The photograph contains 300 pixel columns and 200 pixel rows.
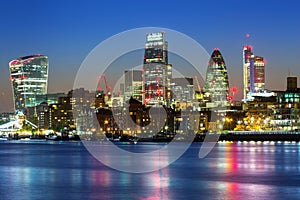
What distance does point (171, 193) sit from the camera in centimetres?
2831

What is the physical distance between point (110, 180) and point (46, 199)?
26.7ft

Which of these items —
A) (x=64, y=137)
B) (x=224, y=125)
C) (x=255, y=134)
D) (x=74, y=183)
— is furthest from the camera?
(x=64, y=137)

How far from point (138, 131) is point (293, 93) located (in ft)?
137

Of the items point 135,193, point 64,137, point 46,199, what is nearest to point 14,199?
point 46,199

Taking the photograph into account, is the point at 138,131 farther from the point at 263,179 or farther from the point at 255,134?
the point at 263,179

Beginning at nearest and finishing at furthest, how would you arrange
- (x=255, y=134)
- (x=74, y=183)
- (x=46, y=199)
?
(x=46, y=199) < (x=74, y=183) < (x=255, y=134)

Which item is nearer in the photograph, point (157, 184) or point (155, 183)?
point (157, 184)

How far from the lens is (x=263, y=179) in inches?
1384

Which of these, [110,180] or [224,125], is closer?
[110,180]

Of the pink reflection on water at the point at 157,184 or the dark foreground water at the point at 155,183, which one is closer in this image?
the pink reflection on water at the point at 157,184

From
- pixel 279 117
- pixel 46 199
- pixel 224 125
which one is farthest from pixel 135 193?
pixel 224 125

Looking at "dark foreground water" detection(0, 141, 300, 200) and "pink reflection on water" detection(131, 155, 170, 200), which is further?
"dark foreground water" detection(0, 141, 300, 200)

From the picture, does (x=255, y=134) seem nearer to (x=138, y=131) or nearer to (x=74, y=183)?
(x=138, y=131)

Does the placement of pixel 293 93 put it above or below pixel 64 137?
above
